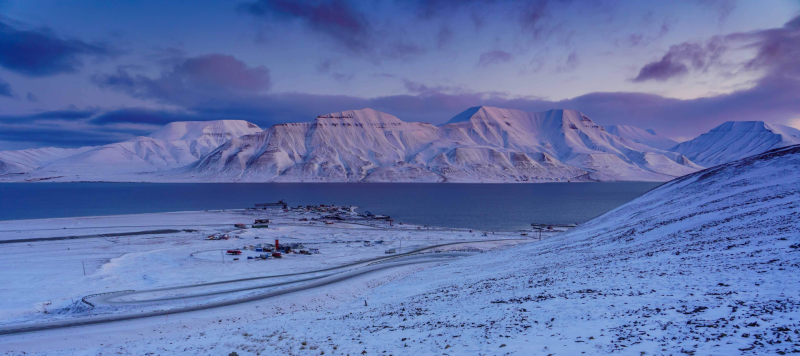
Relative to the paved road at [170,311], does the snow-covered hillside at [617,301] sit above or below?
above

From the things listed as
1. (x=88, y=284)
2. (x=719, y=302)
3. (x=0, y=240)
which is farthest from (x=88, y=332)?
(x=0, y=240)

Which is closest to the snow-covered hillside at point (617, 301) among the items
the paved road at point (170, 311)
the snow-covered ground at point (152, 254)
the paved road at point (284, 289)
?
the paved road at point (170, 311)

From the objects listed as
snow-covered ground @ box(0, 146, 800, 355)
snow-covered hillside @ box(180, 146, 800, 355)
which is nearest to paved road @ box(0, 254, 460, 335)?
snow-covered ground @ box(0, 146, 800, 355)

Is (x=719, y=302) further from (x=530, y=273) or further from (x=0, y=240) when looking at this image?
(x=0, y=240)

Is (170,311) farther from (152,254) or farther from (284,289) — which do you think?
(152,254)

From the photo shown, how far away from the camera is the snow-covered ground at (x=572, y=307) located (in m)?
12.6

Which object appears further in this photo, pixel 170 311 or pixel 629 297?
pixel 170 311

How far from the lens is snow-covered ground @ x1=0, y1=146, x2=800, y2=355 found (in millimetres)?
12617

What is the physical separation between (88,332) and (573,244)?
36.6 meters

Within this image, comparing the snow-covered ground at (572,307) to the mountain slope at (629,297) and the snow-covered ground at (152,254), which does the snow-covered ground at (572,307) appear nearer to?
the mountain slope at (629,297)

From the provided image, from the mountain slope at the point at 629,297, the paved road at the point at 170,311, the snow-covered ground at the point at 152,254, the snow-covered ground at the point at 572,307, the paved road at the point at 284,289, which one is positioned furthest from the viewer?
the snow-covered ground at the point at 152,254

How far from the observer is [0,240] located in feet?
207

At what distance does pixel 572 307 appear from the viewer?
661 inches

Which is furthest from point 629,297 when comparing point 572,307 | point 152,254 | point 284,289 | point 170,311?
point 152,254
